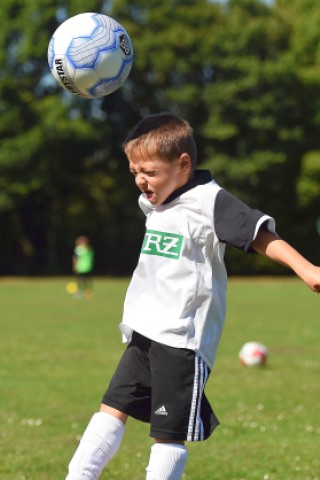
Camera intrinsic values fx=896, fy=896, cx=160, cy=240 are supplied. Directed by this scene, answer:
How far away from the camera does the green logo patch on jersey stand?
4801mm

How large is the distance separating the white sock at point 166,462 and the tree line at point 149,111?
4598cm

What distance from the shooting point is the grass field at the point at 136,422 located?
724 cm

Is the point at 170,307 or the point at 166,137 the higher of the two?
the point at 166,137

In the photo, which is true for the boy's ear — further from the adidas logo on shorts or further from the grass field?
the grass field

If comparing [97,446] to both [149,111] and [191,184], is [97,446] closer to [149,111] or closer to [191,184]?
[191,184]

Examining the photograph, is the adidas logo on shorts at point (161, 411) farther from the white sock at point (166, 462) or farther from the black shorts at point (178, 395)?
the white sock at point (166, 462)

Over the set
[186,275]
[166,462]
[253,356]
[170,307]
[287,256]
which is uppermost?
[287,256]

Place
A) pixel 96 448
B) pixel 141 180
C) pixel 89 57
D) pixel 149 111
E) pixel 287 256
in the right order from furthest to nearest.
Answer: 1. pixel 149 111
2. pixel 89 57
3. pixel 141 180
4. pixel 96 448
5. pixel 287 256

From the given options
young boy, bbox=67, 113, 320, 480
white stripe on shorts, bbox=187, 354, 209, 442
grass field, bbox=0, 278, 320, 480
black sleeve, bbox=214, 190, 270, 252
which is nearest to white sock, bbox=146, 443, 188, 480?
young boy, bbox=67, 113, 320, 480

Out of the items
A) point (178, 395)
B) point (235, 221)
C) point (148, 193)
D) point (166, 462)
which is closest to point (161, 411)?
point (178, 395)

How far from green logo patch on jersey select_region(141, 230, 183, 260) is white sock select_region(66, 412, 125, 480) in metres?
0.93

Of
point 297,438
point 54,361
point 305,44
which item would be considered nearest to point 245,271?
point 305,44

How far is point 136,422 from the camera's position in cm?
931

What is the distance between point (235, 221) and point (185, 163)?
507 mm
